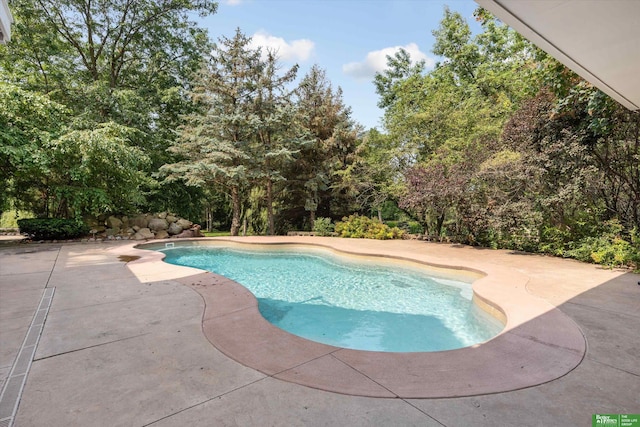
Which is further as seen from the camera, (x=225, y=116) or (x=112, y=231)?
(x=225, y=116)

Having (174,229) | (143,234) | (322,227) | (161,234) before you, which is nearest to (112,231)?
(143,234)

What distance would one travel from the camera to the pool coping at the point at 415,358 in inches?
83.4

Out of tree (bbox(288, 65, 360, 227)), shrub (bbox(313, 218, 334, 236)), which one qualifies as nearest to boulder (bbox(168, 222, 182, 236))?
tree (bbox(288, 65, 360, 227))

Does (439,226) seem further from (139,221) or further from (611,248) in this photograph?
(139,221)

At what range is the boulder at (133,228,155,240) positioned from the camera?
36.9ft

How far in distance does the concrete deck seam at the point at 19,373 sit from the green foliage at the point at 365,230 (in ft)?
32.2

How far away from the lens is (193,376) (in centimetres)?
220

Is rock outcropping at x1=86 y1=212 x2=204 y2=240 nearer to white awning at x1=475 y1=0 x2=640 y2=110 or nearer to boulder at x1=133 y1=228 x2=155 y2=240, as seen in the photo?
boulder at x1=133 y1=228 x2=155 y2=240

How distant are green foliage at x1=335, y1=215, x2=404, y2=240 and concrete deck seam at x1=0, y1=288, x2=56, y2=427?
32.2ft

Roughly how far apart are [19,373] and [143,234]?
1035 centimetres

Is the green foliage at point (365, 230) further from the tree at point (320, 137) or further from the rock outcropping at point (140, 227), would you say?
the rock outcropping at point (140, 227)

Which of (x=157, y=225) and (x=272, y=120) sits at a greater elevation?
(x=272, y=120)

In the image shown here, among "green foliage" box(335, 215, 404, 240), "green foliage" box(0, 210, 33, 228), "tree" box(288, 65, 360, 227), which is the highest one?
"tree" box(288, 65, 360, 227)

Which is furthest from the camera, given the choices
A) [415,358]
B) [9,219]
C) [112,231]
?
[9,219]
